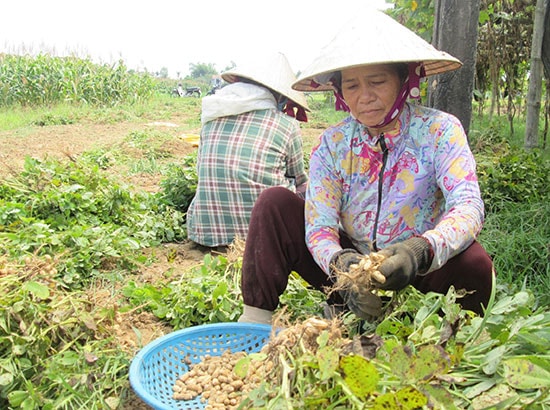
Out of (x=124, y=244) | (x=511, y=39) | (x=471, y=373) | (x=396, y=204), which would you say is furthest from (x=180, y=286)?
(x=511, y=39)

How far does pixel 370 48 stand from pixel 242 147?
1.52m

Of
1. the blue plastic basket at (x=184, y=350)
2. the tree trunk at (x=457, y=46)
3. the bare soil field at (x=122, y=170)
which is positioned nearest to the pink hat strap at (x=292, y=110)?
the tree trunk at (x=457, y=46)

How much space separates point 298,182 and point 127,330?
1.62 meters

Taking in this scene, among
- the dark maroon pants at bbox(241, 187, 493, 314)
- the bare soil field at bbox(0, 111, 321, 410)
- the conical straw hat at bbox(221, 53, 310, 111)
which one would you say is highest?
the conical straw hat at bbox(221, 53, 310, 111)

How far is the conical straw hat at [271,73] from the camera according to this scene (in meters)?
3.21

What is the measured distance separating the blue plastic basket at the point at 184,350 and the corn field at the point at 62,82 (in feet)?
40.4

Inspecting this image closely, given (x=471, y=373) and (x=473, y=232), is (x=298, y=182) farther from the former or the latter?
(x=471, y=373)

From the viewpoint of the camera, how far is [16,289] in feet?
6.43

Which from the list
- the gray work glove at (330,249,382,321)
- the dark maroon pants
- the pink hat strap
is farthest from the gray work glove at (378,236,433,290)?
the pink hat strap

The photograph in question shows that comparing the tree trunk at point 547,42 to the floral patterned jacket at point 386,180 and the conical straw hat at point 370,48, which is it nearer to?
the conical straw hat at point 370,48

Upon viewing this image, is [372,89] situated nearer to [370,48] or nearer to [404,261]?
[370,48]

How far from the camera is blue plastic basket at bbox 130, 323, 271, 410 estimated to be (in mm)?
1670

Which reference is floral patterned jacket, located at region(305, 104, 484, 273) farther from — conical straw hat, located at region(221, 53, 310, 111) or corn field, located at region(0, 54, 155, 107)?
corn field, located at region(0, 54, 155, 107)

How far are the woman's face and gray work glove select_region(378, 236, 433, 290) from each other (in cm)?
51
